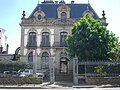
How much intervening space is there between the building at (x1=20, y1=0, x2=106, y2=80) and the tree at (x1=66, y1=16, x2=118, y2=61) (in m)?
8.80

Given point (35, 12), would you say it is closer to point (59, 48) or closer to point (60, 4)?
point (60, 4)

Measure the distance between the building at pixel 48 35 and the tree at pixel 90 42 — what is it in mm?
8800

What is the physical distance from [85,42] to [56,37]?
1122cm

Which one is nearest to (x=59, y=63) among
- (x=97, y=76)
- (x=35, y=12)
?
(x=35, y=12)

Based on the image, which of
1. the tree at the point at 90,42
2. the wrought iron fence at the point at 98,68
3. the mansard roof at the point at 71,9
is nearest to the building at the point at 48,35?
the mansard roof at the point at 71,9

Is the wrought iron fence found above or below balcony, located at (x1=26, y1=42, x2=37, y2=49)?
below

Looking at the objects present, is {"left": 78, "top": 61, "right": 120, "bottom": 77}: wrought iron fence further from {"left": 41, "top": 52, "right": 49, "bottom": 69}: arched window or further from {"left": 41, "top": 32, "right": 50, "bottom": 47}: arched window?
{"left": 41, "top": 32, "right": 50, "bottom": 47}: arched window

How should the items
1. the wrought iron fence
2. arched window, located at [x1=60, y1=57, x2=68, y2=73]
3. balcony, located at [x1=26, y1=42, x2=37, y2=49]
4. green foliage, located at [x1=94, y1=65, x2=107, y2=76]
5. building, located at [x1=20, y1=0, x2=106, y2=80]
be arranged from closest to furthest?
the wrought iron fence < green foliage, located at [x1=94, y1=65, x2=107, y2=76] < building, located at [x1=20, y1=0, x2=106, y2=80] < balcony, located at [x1=26, y1=42, x2=37, y2=49] < arched window, located at [x1=60, y1=57, x2=68, y2=73]

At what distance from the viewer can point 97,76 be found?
2641 cm

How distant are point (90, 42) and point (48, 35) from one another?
39.5 feet

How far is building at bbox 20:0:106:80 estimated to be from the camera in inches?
1622

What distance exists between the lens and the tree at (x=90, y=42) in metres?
31.0

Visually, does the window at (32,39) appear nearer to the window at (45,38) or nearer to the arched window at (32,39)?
the arched window at (32,39)

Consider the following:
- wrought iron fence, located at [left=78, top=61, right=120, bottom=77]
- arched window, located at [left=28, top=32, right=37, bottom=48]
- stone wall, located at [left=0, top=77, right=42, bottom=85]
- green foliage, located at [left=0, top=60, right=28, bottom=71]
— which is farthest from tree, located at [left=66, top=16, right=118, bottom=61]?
arched window, located at [left=28, top=32, right=37, bottom=48]
